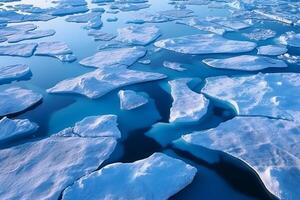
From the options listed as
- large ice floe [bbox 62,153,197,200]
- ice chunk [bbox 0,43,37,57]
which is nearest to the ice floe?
large ice floe [bbox 62,153,197,200]

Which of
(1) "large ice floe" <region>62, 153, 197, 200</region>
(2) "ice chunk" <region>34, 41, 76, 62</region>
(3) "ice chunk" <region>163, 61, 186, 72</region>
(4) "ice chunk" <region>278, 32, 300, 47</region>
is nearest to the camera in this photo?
(1) "large ice floe" <region>62, 153, 197, 200</region>

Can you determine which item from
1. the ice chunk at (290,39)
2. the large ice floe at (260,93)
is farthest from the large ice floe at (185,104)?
the ice chunk at (290,39)

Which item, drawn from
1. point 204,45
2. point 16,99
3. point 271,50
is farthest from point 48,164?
point 271,50

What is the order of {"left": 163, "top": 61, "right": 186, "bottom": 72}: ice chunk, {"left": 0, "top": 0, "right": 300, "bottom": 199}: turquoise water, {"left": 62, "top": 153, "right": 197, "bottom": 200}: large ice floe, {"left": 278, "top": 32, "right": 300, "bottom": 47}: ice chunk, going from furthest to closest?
{"left": 278, "top": 32, "right": 300, "bottom": 47}: ice chunk → {"left": 163, "top": 61, "right": 186, "bottom": 72}: ice chunk → {"left": 0, "top": 0, "right": 300, "bottom": 199}: turquoise water → {"left": 62, "top": 153, "right": 197, "bottom": 200}: large ice floe

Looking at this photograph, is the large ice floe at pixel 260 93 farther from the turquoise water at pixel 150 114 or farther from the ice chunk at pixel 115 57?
the ice chunk at pixel 115 57

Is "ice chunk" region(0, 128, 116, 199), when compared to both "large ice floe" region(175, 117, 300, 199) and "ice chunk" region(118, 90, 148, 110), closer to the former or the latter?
"ice chunk" region(118, 90, 148, 110)

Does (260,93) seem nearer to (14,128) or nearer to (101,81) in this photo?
(101,81)

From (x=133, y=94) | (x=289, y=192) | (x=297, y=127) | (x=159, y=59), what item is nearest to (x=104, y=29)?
(x=159, y=59)

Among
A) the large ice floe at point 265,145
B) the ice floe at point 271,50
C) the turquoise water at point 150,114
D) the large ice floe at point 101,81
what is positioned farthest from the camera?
the ice floe at point 271,50
